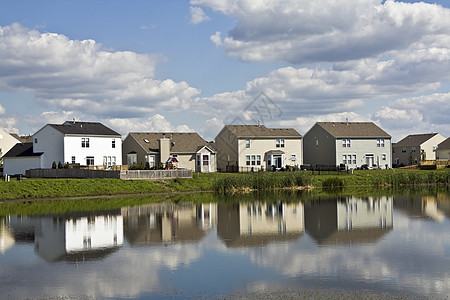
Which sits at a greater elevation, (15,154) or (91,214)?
(15,154)

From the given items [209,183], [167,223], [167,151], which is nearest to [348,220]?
[167,223]

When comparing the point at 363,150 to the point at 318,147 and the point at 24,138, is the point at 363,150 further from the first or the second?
the point at 24,138

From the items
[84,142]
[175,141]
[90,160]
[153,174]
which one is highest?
[175,141]

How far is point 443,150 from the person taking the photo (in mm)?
92875

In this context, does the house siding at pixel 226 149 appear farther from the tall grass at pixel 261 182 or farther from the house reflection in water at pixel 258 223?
the house reflection in water at pixel 258 223

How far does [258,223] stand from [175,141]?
131 feet

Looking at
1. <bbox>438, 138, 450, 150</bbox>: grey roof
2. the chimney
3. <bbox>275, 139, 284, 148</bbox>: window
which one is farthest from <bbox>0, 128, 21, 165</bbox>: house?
<bbox>438, 138, 450, 150</bbox>: grey roof

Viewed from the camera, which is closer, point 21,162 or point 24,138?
point 21,162

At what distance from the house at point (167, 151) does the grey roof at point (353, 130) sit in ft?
56.7

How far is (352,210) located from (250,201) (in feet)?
30.3

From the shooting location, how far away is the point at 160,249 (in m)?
23.1

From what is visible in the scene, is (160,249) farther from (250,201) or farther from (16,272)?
(250,201)

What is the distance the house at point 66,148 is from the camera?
61.7 meters

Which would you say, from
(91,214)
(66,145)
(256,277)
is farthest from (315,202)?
(66,145)
